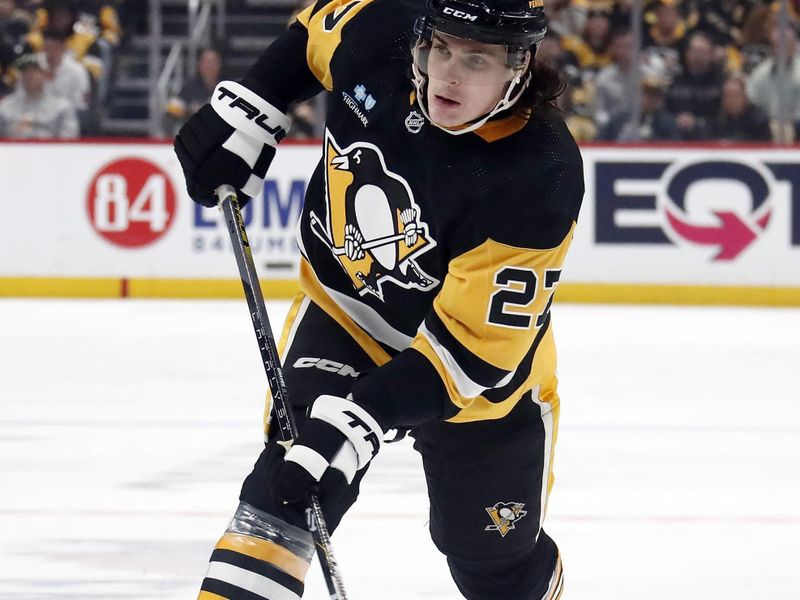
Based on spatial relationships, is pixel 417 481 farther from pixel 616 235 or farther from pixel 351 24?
pixel 616 235

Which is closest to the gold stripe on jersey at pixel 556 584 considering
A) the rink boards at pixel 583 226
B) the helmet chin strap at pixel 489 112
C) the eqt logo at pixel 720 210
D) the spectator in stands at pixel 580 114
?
the helmet chin strap at pixel 489 112

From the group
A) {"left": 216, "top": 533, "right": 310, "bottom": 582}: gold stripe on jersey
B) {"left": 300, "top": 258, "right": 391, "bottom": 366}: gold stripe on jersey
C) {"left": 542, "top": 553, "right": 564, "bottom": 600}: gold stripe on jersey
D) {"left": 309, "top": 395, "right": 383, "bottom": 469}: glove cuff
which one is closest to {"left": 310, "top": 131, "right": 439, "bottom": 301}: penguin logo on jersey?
{"left": 300, "top": 258, "right": 391, "bottom": 366}: gold stripe on jersey

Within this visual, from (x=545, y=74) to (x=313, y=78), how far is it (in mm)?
502

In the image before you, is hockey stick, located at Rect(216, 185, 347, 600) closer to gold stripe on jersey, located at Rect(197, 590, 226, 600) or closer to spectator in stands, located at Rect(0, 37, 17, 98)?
gold stripe on jersey, located at Rect(197, 590, 226, 600)

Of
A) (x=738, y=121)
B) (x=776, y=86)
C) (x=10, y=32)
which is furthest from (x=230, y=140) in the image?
(x=10, y=32)

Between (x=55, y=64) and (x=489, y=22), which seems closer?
(x=489, y=22)

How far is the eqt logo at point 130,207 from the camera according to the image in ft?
24.6

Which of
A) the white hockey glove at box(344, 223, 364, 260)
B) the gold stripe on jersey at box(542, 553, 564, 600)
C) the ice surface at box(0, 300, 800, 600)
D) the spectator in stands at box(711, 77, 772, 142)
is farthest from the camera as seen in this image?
the spectator in stands at box(711, 77, 772, 142)

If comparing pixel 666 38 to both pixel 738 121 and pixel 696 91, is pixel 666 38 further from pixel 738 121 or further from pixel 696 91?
pixel 738 121

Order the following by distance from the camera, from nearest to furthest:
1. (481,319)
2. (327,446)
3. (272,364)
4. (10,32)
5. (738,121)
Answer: (327,446)
(481,319)
(272,364)
(738,121)
(10,32)

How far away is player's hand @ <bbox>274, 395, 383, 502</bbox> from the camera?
6.30 ft

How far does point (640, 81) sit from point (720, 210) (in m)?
0.75

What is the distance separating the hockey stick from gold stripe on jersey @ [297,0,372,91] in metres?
0.24

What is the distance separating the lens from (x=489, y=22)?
2.04m
